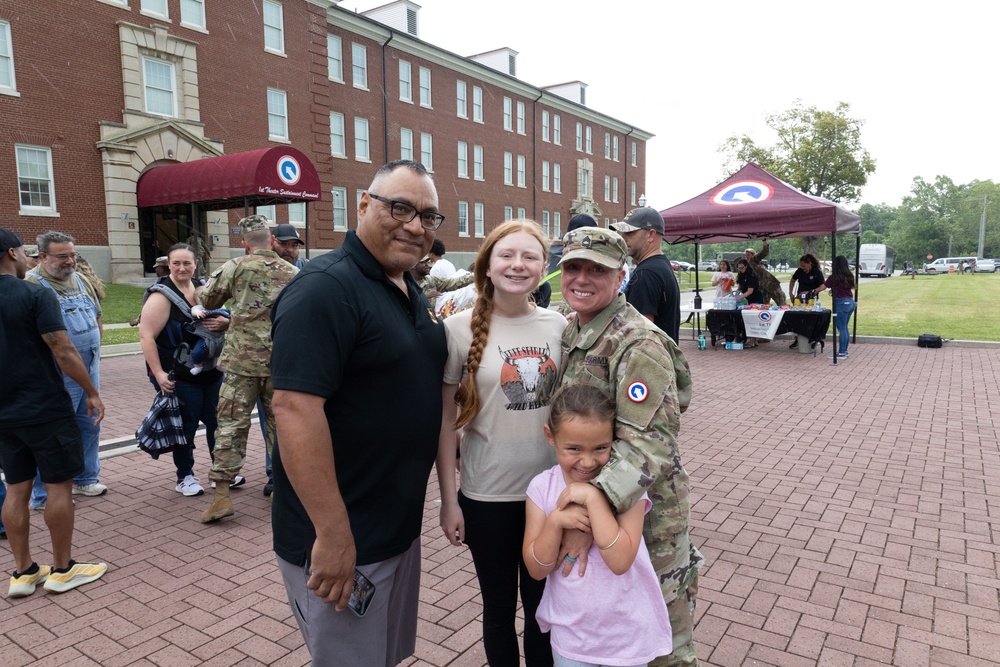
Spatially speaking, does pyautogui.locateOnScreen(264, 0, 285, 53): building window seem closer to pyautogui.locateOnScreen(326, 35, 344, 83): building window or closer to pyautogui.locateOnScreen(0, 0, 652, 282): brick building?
pyautogui.locateOnScreen(0, 0, 652, 282): brick building

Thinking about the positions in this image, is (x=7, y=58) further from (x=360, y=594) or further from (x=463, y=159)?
(x=360, y=594)

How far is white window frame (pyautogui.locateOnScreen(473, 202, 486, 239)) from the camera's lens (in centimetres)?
3766

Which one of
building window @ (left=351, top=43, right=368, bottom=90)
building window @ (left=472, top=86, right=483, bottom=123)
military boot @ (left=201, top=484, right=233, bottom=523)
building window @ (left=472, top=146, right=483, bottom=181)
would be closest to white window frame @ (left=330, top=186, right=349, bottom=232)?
building window @ (left=351, top=43, right=368, bottom=90)

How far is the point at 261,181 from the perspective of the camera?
→ 57.2 feet

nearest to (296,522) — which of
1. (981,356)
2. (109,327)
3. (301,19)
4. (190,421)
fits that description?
(190,421)

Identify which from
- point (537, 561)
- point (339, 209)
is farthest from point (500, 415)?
point (339, 209)

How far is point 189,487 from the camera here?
16.5ft

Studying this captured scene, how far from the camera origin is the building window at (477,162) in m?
37.1

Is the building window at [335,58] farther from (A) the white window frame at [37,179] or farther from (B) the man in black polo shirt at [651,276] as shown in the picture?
(B) the man in black polo shirt at [651,276]

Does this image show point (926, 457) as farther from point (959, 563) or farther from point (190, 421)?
point (190, 421)

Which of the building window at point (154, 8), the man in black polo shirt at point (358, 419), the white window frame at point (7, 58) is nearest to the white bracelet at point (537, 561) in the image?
the man in black polo shirt at point (358, 419)

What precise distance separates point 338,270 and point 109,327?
16.1 meters

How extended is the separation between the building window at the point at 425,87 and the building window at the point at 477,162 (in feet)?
14.6

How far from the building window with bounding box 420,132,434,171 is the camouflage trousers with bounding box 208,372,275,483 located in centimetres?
3017
